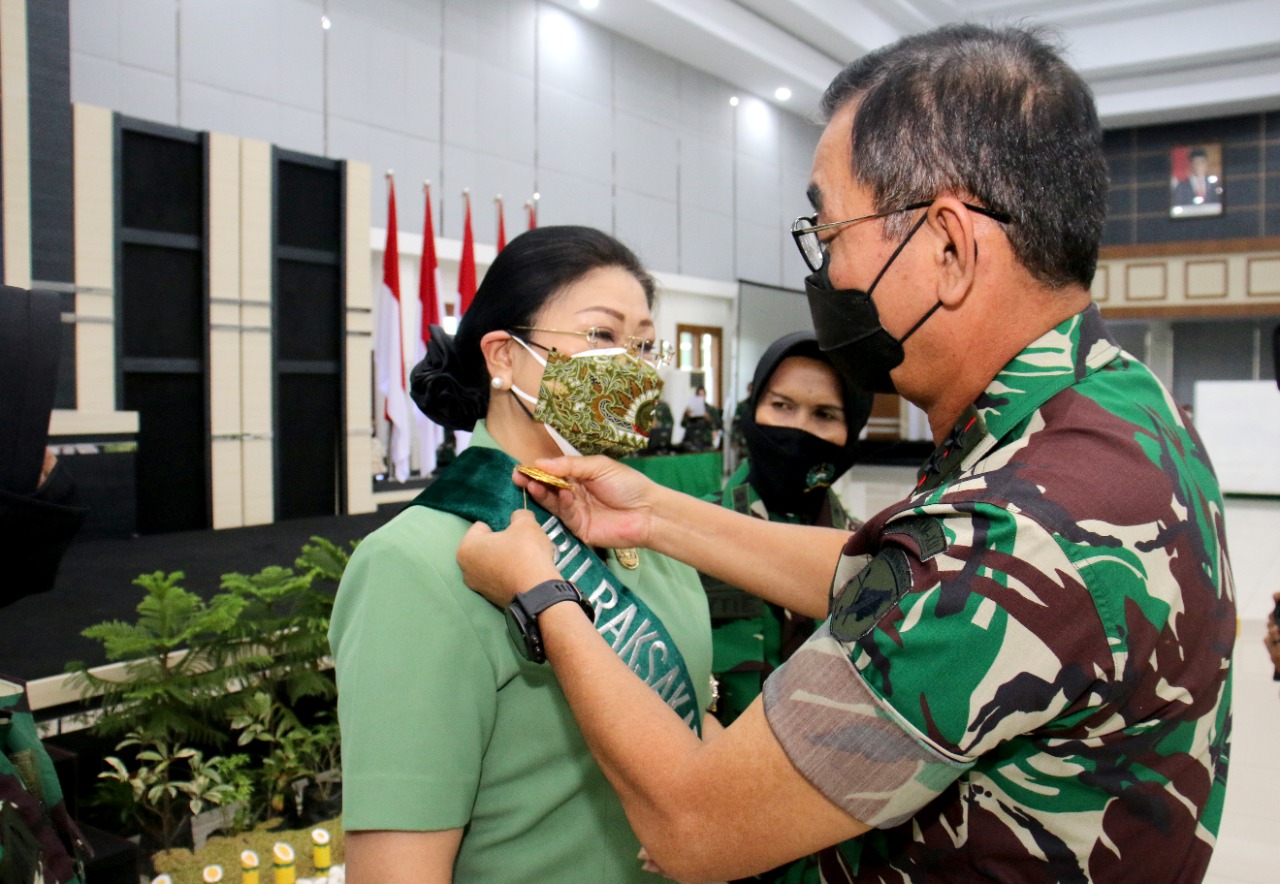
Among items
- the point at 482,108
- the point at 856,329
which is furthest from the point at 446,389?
the point at 482,108

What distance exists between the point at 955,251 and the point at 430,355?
37.4 inches

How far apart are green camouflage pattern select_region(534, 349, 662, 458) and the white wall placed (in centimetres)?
665

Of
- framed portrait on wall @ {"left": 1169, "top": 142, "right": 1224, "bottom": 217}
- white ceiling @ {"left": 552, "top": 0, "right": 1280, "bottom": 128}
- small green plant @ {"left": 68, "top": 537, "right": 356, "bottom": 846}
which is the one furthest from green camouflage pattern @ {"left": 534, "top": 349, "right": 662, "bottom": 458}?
framed portrait on wall @ {"left": 1169, "top": 142, "right": 1224, "bottom": 217}

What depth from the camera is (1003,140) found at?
96cm

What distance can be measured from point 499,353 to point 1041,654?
105cm

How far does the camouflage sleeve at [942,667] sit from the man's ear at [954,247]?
294mm

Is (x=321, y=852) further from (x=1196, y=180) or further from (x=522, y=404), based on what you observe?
(x=1196, y=180)

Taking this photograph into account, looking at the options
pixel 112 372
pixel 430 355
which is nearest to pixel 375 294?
pixel 112 372

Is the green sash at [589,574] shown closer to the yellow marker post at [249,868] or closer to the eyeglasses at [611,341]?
the eyeglasses at [611,341]

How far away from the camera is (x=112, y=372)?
634 cm

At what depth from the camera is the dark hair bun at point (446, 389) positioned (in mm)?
1594

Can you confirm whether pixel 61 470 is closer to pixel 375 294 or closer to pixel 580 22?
pixel 375 294

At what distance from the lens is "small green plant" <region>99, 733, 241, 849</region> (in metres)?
2.48

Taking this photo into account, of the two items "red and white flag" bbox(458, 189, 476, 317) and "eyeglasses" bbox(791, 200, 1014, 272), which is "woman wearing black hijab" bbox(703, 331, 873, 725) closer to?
"eyeglasses" bbox(791, 200, 1014, 272)
